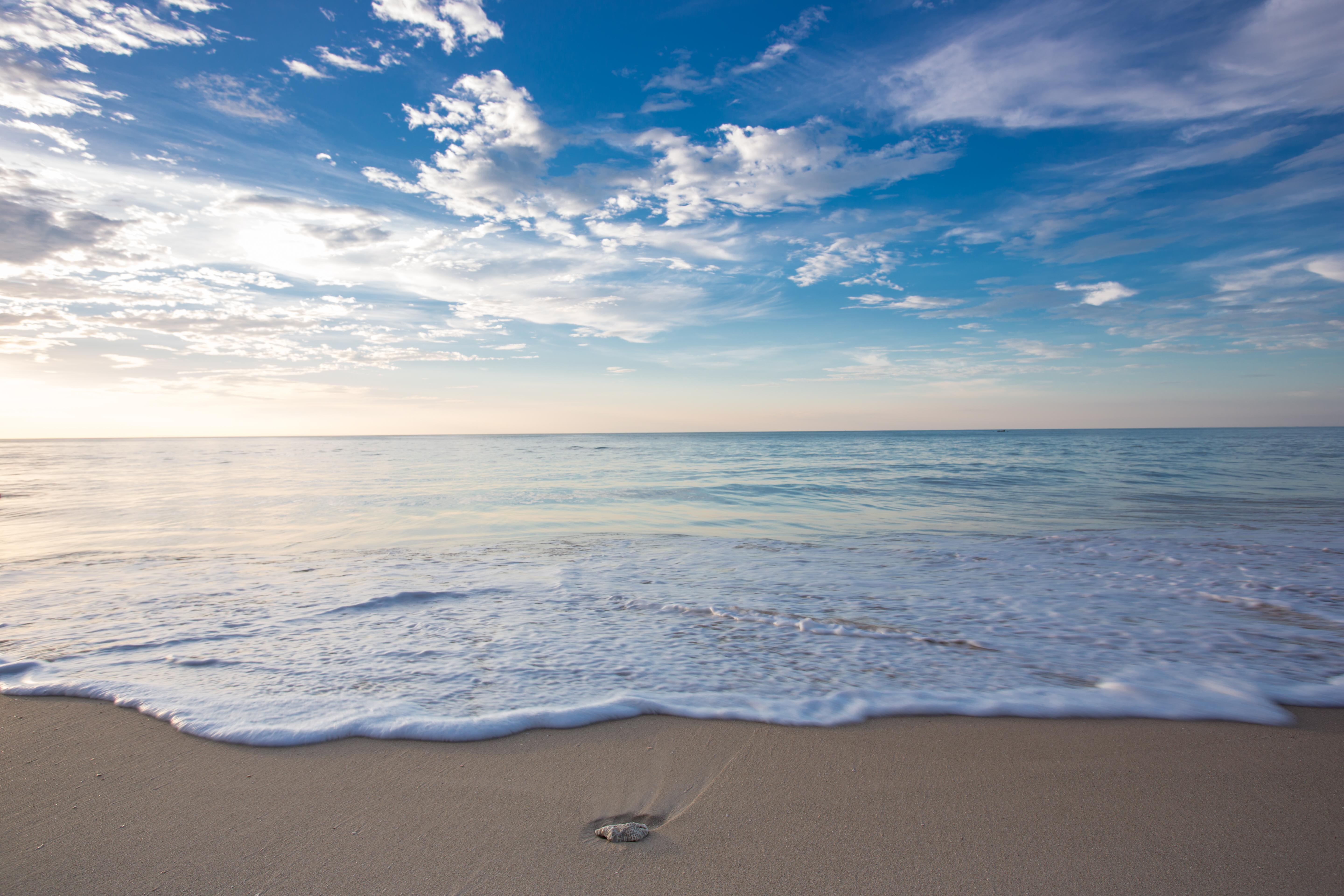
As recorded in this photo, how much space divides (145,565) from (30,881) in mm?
7183

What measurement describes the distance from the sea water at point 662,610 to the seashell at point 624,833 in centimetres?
104

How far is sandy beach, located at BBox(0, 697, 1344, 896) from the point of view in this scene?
2264 mm

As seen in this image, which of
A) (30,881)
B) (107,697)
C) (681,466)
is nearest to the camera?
(30,881)

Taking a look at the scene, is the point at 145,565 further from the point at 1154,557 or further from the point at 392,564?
the point at 1154,557

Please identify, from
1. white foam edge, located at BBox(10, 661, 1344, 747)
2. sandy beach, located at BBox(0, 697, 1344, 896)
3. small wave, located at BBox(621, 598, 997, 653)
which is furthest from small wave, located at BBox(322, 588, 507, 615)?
sandy beach, located at BBox(0, 697, 1344, 896)

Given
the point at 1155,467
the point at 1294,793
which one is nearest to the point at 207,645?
the point at 1294,793

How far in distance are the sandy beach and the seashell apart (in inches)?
1.4

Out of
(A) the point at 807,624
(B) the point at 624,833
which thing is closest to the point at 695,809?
(B) the point at 624,833

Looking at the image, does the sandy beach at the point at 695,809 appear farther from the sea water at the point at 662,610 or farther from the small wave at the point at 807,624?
the small wave at the point at 807,624

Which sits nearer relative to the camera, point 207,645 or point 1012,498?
point 207,645

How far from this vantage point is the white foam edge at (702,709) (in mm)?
3367

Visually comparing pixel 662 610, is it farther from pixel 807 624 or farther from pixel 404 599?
pixel 404 599

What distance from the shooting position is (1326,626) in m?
5.35

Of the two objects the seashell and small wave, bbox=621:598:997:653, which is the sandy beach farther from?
small wave, bbox=621:598:997:653
